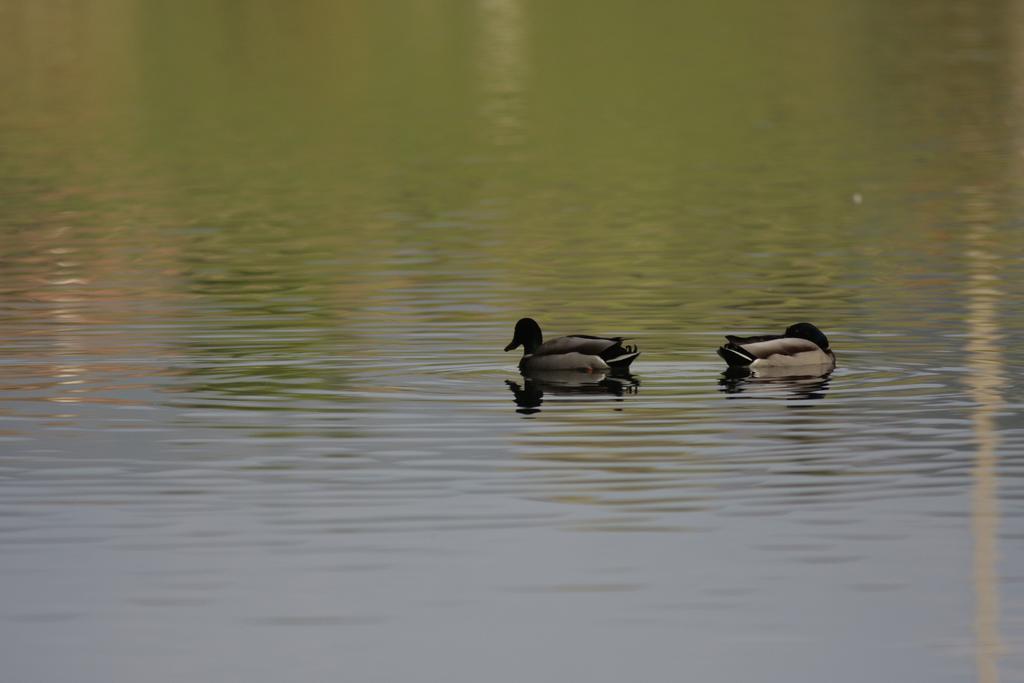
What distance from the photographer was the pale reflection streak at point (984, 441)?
555 inches

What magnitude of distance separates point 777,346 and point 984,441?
185 inches

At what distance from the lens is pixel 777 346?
82.0 ft

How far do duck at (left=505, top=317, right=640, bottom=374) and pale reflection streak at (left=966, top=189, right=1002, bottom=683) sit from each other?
3586 millimetres

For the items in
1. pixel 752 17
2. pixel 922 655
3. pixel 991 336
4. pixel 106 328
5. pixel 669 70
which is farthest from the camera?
pixel 752 17

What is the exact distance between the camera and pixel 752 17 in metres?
134

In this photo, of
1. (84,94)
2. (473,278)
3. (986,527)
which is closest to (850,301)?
(473,278)

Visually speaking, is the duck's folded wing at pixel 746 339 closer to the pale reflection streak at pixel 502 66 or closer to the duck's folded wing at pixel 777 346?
the duck's folded wing at pixel 777 346

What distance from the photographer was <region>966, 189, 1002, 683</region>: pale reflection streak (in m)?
14.1

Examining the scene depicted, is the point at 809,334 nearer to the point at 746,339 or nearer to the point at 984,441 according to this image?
the point at 746,339

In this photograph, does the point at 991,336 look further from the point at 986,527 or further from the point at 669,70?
the point at 669,70

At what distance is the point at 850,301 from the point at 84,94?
57.9m

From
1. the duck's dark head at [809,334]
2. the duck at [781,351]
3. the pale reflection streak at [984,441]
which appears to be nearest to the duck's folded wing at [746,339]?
the duck at [781,351]

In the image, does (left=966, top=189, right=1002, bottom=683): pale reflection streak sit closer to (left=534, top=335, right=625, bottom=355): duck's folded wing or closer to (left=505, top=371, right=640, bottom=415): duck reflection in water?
(left=505, top=371, right=640, bottom=415): duck reflection in water

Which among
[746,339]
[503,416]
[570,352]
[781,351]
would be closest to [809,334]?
[781,351]
